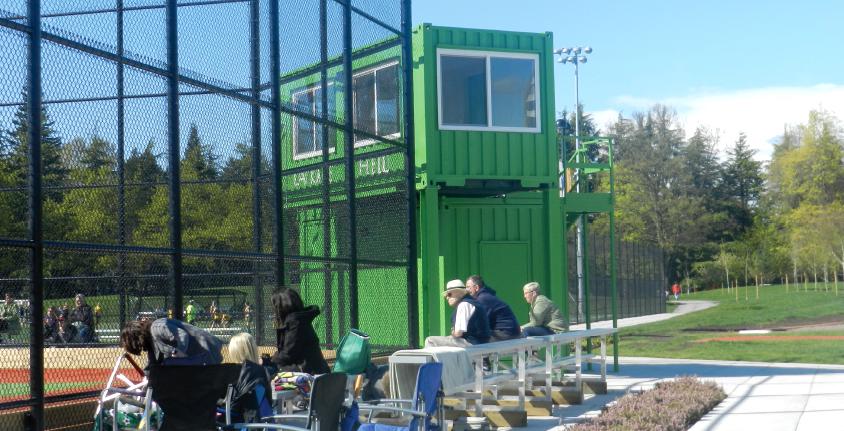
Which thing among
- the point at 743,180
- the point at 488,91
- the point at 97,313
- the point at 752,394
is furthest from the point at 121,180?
the point at 743,180

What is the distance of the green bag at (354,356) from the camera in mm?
9406

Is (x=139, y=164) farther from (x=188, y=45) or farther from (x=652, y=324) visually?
(x=652, y=324)

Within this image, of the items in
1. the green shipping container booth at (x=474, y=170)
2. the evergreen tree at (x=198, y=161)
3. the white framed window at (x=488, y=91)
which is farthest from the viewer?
the white framed window at (x=488, y=91)

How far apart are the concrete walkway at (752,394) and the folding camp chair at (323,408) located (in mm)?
4309

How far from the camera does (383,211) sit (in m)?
13.9

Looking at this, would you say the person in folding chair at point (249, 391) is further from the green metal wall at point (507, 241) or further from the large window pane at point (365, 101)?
the green metal wall at point (507, 241)

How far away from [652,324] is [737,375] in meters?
25.4

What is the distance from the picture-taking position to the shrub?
10.6m

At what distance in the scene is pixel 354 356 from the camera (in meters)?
9.40

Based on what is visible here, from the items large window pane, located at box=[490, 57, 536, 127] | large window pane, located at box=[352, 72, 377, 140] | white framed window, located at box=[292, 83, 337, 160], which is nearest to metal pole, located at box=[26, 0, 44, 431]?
white framed window, located at box=[292, 83, 337, 160]

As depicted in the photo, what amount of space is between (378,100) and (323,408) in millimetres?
7608

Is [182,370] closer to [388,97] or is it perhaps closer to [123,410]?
[123,410]

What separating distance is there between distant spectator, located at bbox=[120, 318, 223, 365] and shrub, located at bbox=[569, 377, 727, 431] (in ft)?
14.1

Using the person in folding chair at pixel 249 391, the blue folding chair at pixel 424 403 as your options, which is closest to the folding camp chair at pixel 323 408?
the person in folding chair at pixel 249 391
